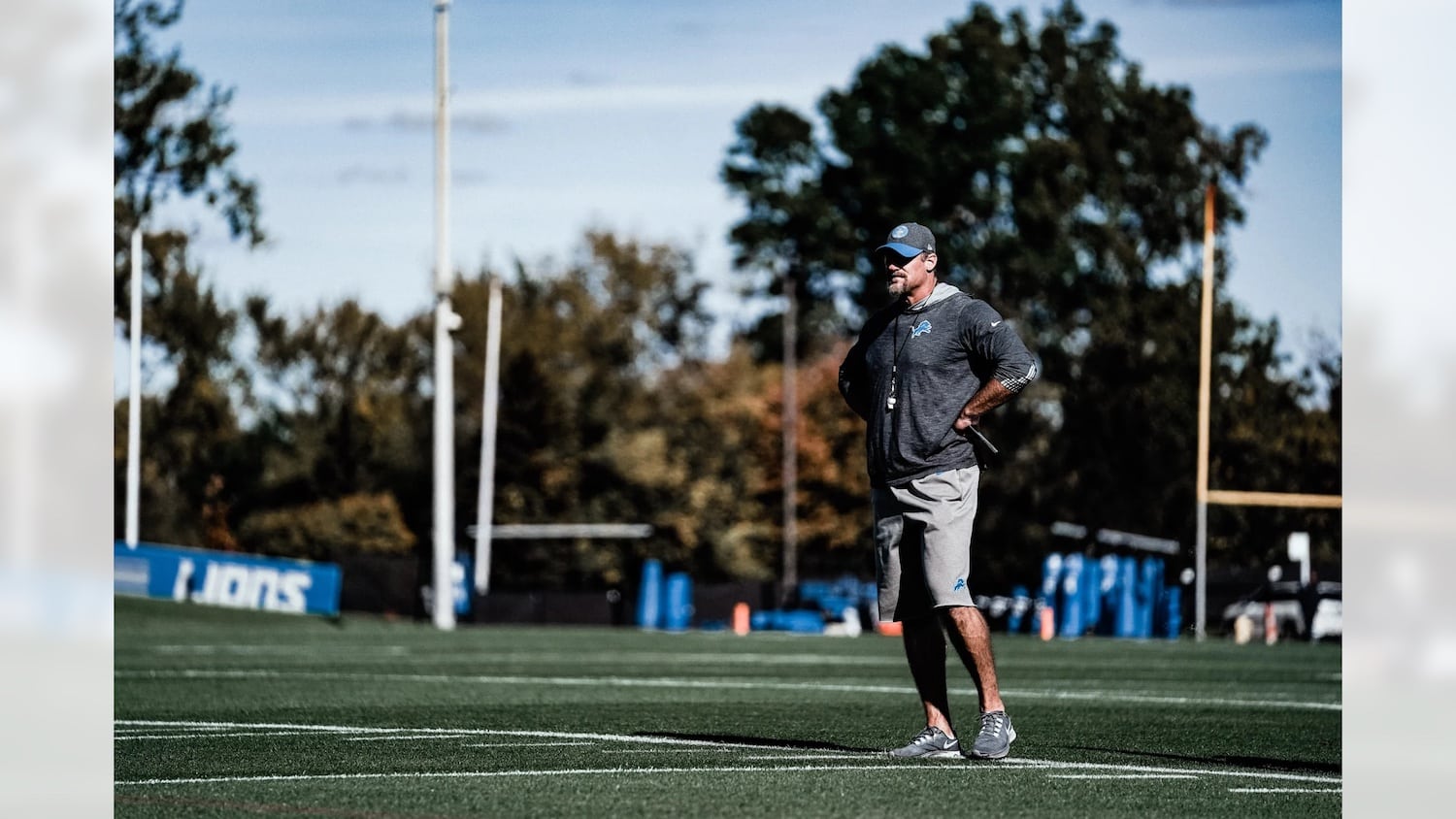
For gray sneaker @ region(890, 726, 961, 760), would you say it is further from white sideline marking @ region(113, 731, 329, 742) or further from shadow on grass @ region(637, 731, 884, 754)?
white sideline marking @ region(113, 731, 329, 742)

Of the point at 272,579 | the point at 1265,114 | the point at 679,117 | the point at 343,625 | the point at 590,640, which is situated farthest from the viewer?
the point at 679,117

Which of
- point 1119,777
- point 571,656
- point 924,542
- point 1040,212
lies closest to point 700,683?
point 571,656

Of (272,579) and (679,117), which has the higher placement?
(679,117)

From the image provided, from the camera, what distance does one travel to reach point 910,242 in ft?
24.3

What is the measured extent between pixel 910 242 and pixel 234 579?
25.5m

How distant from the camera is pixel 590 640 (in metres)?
22.2

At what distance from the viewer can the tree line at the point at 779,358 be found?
4231 centimetres

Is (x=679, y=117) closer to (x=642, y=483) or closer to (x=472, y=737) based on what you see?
(x=642, y=483)

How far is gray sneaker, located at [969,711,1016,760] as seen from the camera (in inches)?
280

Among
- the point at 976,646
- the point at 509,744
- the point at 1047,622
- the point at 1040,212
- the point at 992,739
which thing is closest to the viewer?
the point at 992,739

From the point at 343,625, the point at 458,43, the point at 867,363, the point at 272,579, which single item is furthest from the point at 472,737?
the point at 458,43

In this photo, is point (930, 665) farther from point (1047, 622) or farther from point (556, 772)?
point (1047, 622)

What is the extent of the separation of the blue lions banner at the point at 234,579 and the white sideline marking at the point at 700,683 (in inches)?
708
